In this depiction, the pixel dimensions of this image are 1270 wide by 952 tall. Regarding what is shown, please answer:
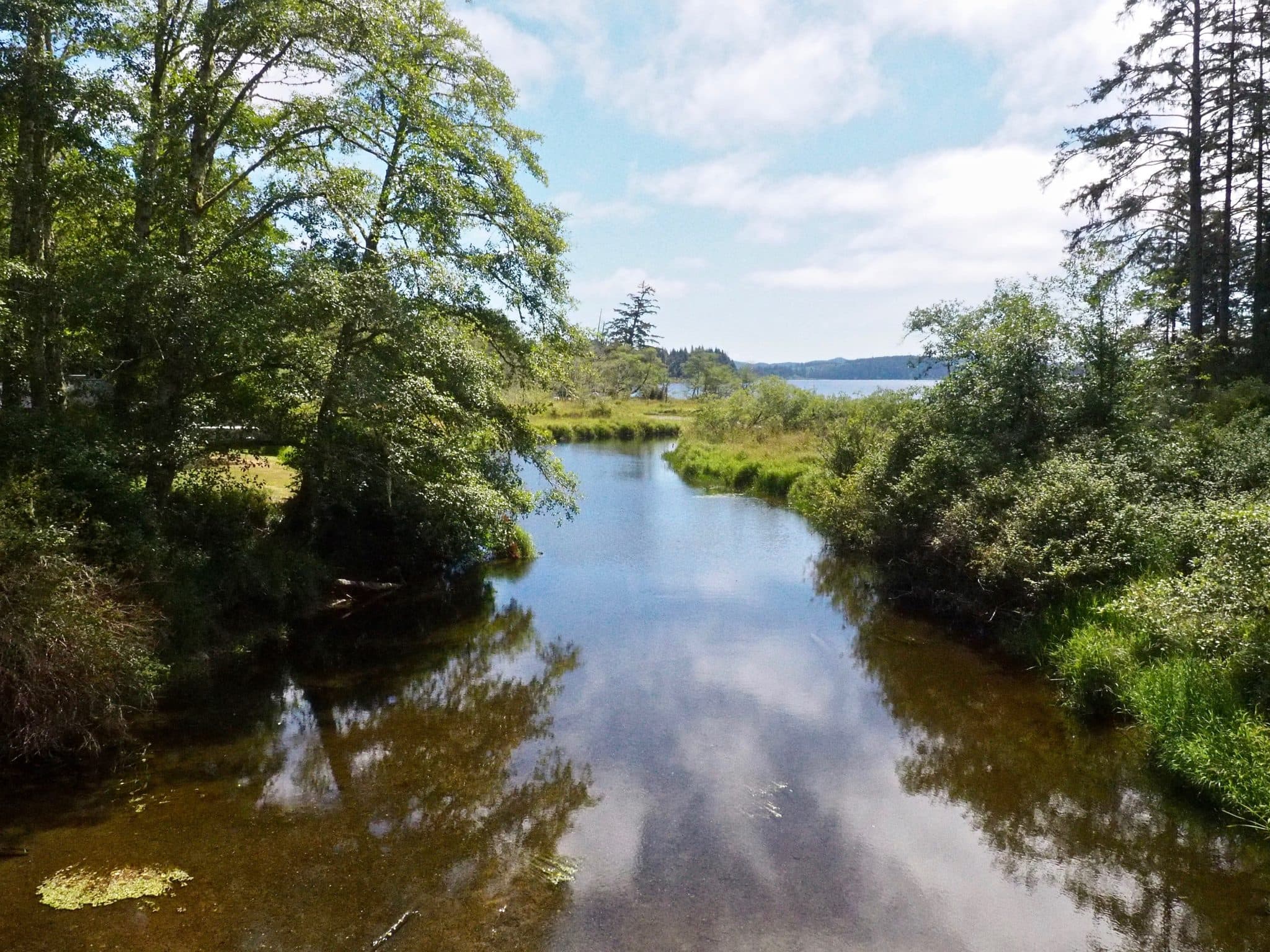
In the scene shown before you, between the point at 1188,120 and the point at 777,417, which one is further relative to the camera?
the point at 777,417

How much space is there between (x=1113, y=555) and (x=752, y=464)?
1990 cm

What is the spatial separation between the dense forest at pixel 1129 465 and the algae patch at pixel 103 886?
9585 mm

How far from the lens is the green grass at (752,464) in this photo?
28.2m

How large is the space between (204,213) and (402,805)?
33.4 ft

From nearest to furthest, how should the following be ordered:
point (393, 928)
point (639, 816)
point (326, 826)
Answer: point (393, 928), point (326, 826), point (639, 816)

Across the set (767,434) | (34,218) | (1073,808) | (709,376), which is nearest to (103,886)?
(1073,808)

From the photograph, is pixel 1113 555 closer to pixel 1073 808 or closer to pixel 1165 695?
pixel 1165 695

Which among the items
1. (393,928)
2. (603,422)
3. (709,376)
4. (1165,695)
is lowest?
(393,928)

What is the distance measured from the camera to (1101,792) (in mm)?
7875

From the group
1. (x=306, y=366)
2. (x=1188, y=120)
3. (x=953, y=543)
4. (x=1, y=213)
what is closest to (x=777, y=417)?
(x=1188, y=120)

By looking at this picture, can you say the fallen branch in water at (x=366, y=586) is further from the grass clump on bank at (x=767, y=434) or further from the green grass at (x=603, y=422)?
the green grass at (x=603, y=422)

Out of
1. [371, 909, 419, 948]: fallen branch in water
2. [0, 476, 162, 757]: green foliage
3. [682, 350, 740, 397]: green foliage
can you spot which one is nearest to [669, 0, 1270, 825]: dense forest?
[371, 909, 419, 948]: fallen branch in water

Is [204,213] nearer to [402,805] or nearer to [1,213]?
[1,213]

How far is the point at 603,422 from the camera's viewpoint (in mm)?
49625
